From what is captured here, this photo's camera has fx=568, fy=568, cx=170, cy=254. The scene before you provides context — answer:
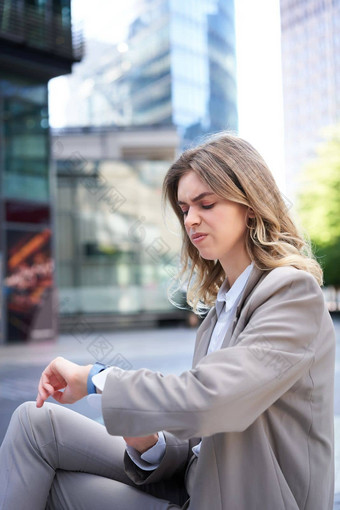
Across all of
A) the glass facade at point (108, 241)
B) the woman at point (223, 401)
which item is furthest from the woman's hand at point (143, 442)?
the glass facade at point (108, 241)

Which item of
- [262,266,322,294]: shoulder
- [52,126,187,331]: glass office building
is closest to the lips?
[262,266,322,294]: shoulder

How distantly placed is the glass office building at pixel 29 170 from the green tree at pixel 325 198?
16198mm

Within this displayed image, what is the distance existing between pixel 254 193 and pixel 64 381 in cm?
72

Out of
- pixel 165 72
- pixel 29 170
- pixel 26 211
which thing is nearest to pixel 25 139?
pixel 29 170

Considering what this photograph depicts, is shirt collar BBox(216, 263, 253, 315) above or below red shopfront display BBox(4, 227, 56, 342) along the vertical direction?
above

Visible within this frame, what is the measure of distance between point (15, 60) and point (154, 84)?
71.4ft

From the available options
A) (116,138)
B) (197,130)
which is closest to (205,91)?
(197,130)

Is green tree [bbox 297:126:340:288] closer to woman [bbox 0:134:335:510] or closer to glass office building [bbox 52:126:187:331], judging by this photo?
glass office building [bbox 52:126:187:331]

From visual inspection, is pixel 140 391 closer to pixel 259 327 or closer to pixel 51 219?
pixel 259 327

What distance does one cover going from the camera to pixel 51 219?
14.9m

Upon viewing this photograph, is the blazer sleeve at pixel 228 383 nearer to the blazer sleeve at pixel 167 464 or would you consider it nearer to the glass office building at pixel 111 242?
the blazer sleeve at pixel 167 464

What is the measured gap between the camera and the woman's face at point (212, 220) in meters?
1.55

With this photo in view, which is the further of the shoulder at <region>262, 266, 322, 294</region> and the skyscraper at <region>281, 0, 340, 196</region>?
the skyscraper at <region>281, 0, 340, 196</region>

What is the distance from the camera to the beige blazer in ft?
3.93
